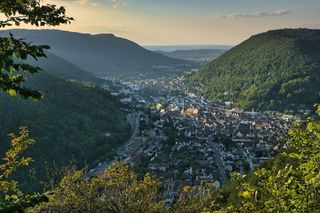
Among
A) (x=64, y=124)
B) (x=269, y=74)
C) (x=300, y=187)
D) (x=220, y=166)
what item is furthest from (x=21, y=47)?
(x=269, y=74)

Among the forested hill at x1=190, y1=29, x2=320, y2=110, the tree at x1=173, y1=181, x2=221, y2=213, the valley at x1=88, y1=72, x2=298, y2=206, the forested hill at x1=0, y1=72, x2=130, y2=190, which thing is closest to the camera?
the tree at x1=173, y1=181, x2=221, y2=213

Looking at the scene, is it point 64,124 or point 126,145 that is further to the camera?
point 126,145

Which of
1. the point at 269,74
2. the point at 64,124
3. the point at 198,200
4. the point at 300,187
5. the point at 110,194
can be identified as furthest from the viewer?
the point at 269,74

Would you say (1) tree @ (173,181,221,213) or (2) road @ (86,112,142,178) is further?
(2) road @ (86,112,142,178)

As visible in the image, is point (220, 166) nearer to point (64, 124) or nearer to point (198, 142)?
point (198, 142)

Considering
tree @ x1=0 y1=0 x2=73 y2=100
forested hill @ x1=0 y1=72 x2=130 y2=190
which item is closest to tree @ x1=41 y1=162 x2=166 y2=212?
tree @ x1=0 y1=0 x2=73 y2=100

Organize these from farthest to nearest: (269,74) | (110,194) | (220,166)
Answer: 1. (269,74)
2. (220,166)
3. (110,194)

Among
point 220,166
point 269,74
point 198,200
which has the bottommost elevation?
point 220,166

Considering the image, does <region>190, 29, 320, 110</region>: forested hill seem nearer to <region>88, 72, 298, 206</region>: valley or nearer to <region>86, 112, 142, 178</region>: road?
<region>88, 72, 298, 206</region>: valley
